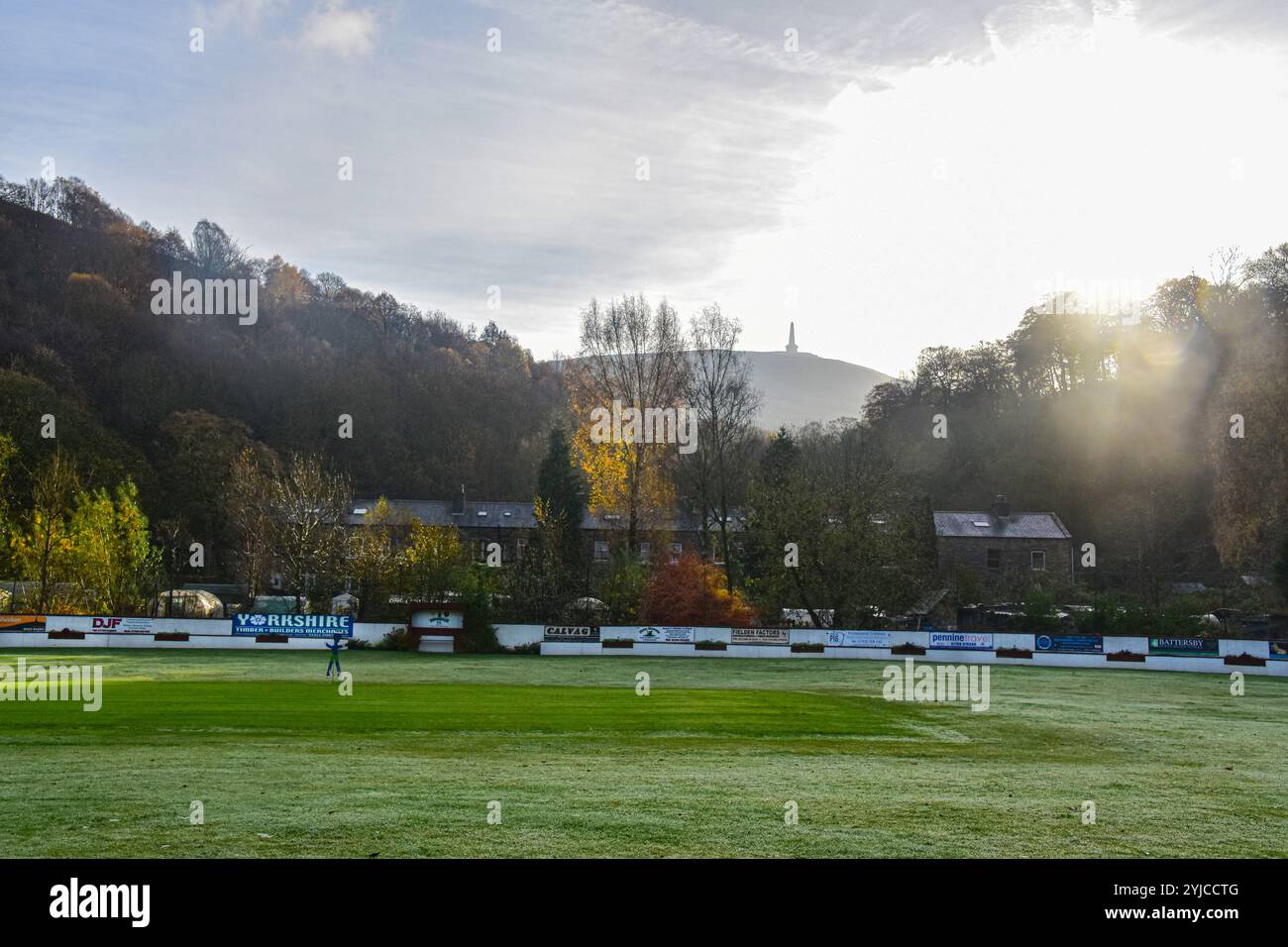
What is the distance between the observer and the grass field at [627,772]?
11930 millimetres

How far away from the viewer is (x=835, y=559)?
58344 mm

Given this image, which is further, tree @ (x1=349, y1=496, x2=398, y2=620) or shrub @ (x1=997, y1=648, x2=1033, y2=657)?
tree @ (x1=349, y1=496, x2=398, y2=620)

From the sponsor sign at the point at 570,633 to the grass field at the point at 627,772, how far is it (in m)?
14.9

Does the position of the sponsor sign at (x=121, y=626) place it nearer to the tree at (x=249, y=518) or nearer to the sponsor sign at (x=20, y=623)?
the sponsor sign at (x=20, y=623)

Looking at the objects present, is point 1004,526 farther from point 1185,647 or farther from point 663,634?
point 663,634

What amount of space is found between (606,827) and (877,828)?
330 centimetres

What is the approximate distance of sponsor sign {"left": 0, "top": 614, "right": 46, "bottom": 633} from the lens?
4666cm

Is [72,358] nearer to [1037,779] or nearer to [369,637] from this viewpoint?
[369,637]

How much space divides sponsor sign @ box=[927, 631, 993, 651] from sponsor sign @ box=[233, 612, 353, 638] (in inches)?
1109

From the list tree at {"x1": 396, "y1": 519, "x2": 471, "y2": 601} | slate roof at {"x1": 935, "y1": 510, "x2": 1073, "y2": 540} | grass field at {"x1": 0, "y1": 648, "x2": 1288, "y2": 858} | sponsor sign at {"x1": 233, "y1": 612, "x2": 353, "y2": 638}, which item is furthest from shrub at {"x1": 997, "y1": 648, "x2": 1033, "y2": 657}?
slate roof at {"x1": 935, "y1": 510, "x2": 1073, "y2": 540}

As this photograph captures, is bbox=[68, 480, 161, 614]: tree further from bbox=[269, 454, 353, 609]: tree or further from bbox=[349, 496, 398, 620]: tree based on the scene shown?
bbox=[349, 496, 398, 620]: tree

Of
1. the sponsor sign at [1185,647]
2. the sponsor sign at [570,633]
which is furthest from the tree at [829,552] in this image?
the sponsor sign at [1185,647]
